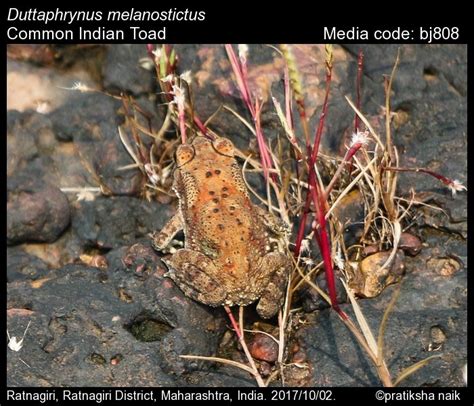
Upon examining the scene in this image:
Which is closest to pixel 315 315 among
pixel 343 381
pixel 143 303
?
pixel 343 381

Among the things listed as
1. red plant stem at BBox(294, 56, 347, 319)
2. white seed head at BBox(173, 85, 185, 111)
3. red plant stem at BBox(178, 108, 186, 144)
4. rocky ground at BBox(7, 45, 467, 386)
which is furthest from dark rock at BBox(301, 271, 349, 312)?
white seed head at BBox(173, 85, 185, 111)

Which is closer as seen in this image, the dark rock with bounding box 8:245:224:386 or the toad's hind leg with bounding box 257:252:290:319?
the dark rock with bounding box 8:245:224:386

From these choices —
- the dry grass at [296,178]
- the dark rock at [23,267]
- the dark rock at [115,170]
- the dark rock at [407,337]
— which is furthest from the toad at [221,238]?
the dark rock at [23,267]

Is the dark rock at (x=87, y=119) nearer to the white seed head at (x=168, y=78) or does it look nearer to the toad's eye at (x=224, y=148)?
the white seed head at (x=168, y=78)

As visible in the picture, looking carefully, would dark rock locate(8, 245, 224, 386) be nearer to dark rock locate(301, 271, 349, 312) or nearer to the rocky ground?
the rocky ground

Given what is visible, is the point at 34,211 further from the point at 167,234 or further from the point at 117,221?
the point at 167,234

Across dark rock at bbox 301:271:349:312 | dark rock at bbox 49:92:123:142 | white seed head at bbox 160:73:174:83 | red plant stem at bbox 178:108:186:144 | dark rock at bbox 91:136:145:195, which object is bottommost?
dark rock at bbox 301:271:349:312
